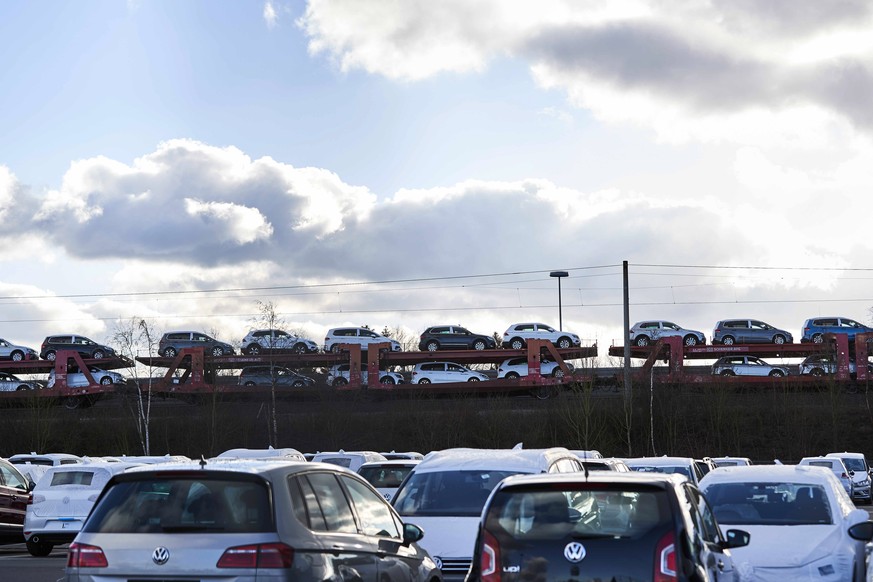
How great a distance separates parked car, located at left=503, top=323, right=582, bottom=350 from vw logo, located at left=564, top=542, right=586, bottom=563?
58.4 meters

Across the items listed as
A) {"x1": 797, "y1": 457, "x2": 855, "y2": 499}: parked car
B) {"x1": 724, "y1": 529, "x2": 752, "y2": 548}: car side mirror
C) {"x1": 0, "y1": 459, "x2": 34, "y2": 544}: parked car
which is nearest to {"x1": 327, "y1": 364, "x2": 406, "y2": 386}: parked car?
{"x1": 797, "y1": 457, "x2": 855, "y2": 499}: parked car

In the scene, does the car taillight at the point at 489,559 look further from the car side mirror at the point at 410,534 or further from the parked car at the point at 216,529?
the car side mirror at the point at 410,534

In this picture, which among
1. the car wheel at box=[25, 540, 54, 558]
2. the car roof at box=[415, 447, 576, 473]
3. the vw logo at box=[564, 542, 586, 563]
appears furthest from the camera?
the car wheel at box=[25, 540, 54, 558]

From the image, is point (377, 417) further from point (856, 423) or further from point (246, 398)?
point (856, 423)

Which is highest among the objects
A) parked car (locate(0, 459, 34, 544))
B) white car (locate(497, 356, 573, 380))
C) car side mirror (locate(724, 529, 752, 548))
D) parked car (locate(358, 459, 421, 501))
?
white car (locate(497, 356, 573, 380))

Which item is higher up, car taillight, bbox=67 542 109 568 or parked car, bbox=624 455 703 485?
car taillight, bbox=67 542 109 568

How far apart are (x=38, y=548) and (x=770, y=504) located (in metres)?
13.7

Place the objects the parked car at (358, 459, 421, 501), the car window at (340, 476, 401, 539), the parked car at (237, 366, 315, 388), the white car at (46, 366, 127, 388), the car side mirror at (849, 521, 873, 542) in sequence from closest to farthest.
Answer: the car window at (340, 476, 401, 539)
the car side mirror at (849, 521, 873, 542)
the parked car at (358, 459, 421, 501)
the parked car at (237, 366, 315, 388)
the white car at (46, 366, 127, 388)

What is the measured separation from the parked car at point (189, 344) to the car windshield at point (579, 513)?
6199 cm

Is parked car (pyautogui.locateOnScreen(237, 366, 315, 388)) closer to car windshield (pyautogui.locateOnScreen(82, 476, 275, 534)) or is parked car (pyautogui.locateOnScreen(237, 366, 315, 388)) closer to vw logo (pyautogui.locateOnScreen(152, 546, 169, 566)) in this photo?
car windshield (pyautogui.locateOnScreen(82, 476, 275, 534))

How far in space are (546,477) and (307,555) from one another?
1696mm

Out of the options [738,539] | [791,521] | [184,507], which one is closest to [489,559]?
[184,507]

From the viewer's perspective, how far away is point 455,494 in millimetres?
12867

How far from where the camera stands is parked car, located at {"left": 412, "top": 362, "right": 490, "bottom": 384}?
64.6 meters
